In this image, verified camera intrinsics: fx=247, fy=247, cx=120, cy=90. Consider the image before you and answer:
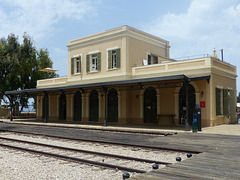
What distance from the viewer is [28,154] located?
7.85 meters

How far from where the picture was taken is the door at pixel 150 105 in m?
18.1

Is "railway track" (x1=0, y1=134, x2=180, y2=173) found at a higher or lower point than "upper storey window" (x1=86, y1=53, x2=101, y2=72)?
lower

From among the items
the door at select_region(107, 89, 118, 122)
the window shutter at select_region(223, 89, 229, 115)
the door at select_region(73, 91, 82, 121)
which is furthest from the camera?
the door at select_region(73, 91, 82, 121)

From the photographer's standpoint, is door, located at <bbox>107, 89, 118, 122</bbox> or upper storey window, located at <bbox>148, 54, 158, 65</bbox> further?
upper storey window, located at <bbox>148, 54, 158, 65</bbox>

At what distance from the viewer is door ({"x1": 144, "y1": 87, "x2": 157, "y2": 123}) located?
1808cm

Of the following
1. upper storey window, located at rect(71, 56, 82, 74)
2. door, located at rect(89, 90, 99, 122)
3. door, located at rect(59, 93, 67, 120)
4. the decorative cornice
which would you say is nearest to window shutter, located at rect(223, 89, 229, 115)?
the decorative cornice

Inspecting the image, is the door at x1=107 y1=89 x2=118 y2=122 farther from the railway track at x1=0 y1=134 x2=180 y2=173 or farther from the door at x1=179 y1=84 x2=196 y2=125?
the railway track at x1=0 y1=134 x2=180 y2=173

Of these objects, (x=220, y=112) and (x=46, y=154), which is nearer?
(x=46, y=154)

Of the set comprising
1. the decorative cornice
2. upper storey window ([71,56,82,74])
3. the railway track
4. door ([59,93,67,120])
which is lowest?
the railway track

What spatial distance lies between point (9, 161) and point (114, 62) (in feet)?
46.4

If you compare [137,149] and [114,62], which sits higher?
[114,62]

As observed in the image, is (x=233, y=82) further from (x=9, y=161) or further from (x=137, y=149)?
(x=9, y=161)

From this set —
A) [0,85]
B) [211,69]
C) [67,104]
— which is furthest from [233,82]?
[0,85]

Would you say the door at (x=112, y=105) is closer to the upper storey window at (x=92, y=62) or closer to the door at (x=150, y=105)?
the door at (x=150, y=105)
